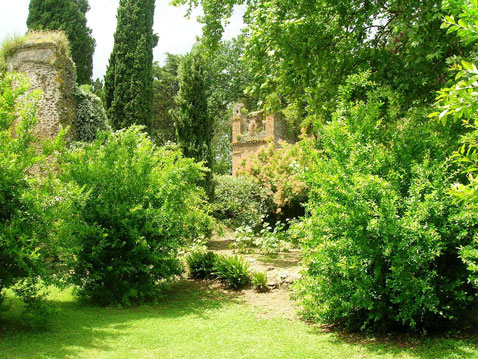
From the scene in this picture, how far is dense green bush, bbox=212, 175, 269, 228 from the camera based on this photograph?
56.1 ft

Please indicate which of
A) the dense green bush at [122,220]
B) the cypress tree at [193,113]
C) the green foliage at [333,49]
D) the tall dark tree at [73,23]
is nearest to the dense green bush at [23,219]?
the dense green bush at [122,220]

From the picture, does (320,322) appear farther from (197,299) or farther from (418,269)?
(197,299)

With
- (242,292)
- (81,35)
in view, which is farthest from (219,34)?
(81,35)

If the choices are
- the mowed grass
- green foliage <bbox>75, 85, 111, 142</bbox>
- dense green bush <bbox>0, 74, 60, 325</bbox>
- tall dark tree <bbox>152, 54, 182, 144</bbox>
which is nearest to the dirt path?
the mowed grass

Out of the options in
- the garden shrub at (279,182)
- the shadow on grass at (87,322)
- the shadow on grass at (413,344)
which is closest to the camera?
the shadow on grass at (413,344)

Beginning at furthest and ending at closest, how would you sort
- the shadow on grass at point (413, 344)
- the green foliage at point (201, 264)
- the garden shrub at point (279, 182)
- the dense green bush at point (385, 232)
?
the garden shrub at point (279, 182)
the green foliage at point (201, 264)
the dense green bush at point (385, 232)
the shadow on grass at point (413, 344)

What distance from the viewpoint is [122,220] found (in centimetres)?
746

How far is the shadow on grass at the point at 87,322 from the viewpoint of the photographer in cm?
510

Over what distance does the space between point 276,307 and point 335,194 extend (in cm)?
288

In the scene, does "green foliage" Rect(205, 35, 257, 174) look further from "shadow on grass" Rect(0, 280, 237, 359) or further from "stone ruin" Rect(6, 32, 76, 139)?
"shadow on grass" Rect(0, 280, 237, 359)

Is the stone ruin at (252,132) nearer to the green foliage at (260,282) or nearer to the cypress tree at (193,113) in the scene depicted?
the cypress tree at (193,113)

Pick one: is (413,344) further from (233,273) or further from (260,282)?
(233,273)

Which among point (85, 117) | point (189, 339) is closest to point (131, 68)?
point (85, 117)

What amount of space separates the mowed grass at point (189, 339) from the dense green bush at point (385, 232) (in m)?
0.36
